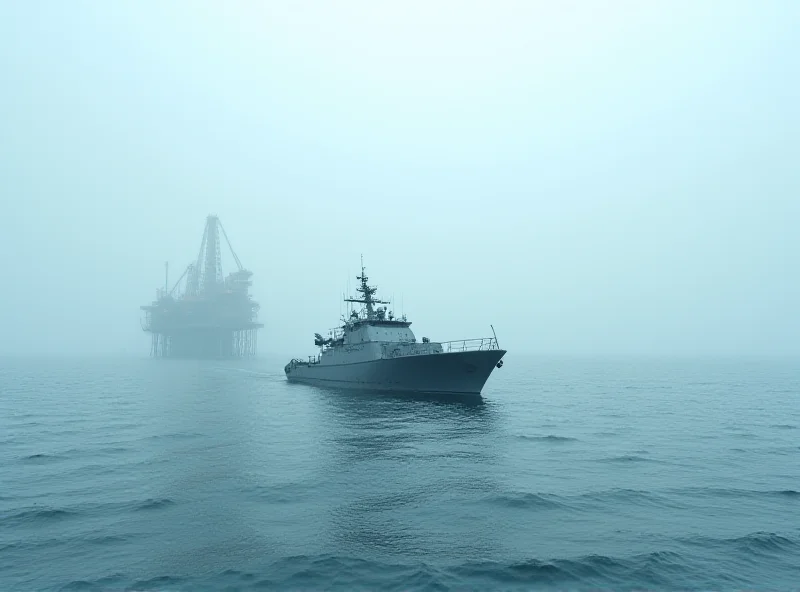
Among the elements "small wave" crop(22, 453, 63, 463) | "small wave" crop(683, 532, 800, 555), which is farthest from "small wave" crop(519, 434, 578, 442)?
"small wave" crop(22, 453, 63, 463)

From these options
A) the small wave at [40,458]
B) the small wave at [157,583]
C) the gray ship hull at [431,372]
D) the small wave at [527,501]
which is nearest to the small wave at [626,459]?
the small wave at [527,501]

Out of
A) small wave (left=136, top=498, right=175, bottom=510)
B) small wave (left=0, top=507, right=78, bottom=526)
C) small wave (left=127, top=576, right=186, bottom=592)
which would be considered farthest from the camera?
small wave (left=136, top=498, right=175, bottom=510)

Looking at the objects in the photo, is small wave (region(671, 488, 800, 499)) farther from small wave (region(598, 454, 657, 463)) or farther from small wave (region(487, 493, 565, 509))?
small wave (region(487, 493, 565, 509))

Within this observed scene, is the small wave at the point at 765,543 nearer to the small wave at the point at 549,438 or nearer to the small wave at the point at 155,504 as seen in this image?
the small wave at the point at 549,438

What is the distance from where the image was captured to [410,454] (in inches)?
803

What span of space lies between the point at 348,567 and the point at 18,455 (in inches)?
754

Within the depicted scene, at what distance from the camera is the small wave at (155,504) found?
1405 cm

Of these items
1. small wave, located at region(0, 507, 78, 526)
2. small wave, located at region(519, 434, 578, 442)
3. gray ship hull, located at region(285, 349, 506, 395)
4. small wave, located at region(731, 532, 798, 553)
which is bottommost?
small wave, located at region(731, 532, 798, 553)

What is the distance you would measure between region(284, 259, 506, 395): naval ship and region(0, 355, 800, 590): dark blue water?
7590 mm

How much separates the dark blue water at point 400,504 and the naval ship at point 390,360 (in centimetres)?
759

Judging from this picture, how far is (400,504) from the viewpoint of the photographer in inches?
556

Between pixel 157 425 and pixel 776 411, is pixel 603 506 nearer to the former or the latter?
pixel 157 425

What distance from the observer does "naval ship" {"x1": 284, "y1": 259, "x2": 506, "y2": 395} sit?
37625 millimetres

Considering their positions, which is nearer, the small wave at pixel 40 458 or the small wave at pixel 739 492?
the small wave at pixel 739 492
